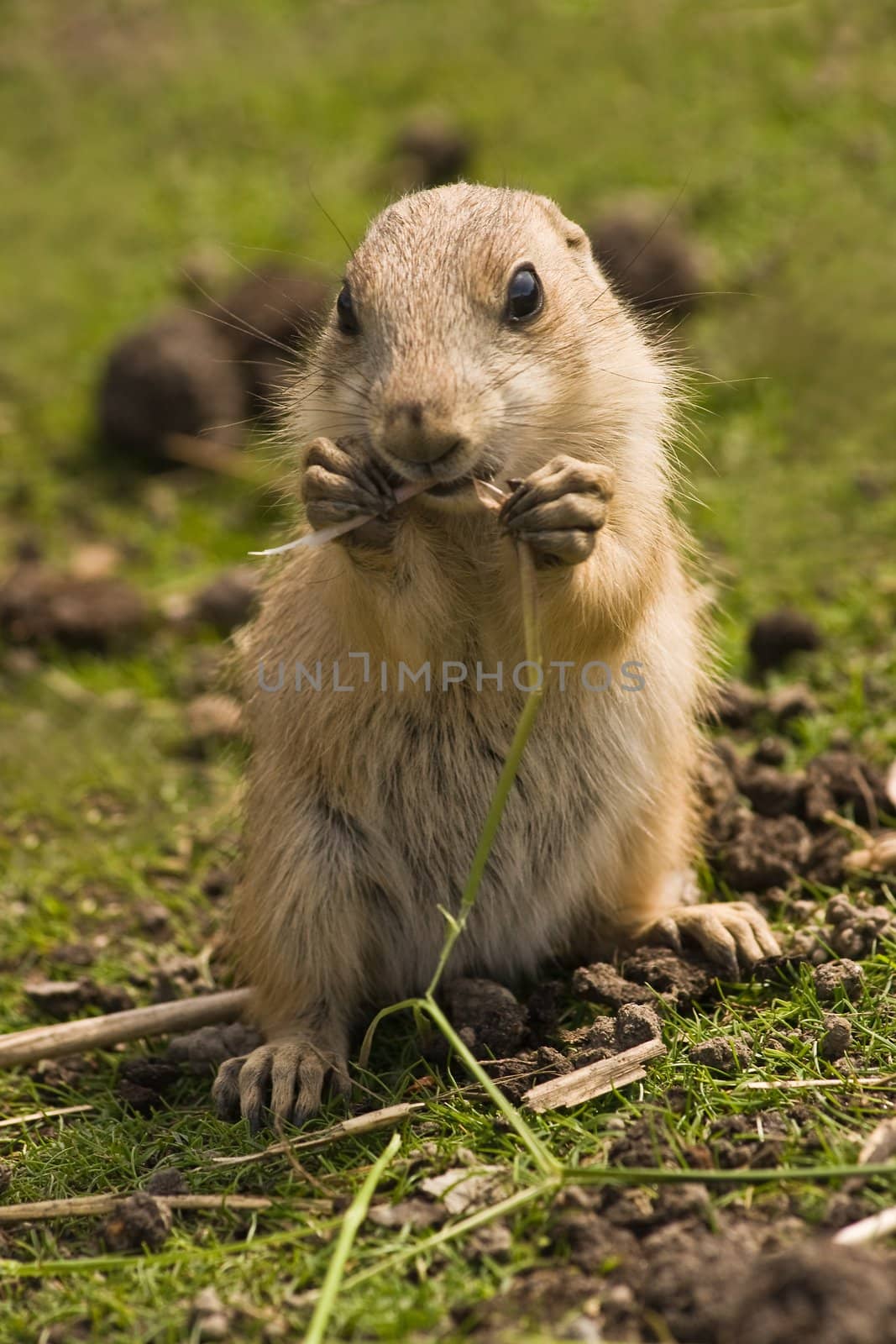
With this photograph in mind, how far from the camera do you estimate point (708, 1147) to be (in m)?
3.17

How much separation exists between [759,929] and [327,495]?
1.77 meters

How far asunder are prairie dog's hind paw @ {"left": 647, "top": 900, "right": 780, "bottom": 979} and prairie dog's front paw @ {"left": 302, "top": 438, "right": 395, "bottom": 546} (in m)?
1.50

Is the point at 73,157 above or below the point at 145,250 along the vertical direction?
above

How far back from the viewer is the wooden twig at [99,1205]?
328 cm

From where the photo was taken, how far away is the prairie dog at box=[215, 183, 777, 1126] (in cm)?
367

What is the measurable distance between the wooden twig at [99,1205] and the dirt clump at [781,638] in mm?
3357

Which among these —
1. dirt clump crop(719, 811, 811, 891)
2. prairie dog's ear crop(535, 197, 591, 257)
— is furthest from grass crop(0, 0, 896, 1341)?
prairie dog's ear crop(535, 197, 591, 257)

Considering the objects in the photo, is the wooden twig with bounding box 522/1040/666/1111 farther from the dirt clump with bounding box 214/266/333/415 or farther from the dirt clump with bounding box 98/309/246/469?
the dirt clump with bounding box 98/309/246/469

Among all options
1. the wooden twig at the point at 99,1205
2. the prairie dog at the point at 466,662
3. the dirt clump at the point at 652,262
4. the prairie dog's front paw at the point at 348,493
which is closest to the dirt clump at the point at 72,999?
the prairie dog at the point at 466,662

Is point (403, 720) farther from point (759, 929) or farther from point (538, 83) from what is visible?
point (538, 83)

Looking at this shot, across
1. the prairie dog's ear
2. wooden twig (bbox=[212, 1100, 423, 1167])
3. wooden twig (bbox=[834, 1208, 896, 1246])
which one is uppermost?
the prairie dog's ear

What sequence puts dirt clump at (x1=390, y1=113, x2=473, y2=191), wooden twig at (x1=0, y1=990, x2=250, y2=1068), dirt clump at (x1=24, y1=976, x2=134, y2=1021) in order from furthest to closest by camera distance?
dirt clump at (x1=390, y1=113, x2=473, y2=191) < dirt clump at (x1=24, y1=976, x2=134, y2=1021) < wooden twig at (x1=0, y1=990, x2=250, y2=1068)

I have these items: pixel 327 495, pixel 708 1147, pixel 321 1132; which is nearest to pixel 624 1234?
pixel 708 1147

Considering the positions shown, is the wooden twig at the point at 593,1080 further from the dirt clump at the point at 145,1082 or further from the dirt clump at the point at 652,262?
the dirt clump at the point at 652,262
